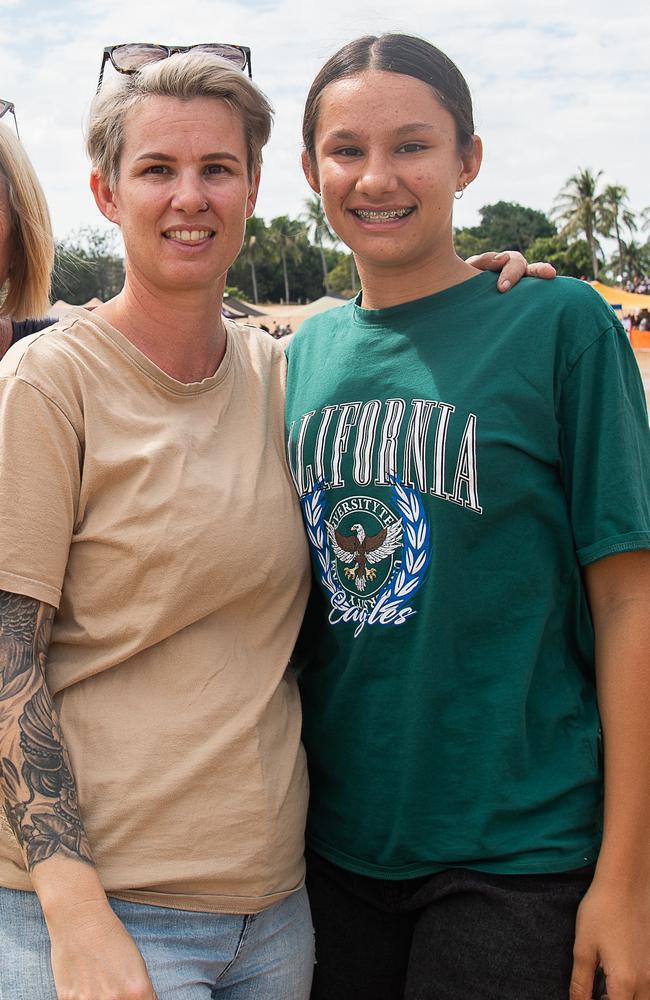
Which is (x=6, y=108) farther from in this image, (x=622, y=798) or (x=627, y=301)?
(x=627, y=301)

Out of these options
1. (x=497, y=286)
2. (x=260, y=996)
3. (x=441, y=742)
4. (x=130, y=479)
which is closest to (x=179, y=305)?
(x=130, y=479)

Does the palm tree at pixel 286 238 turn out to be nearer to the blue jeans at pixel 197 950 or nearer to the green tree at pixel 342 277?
the green tree at pixel 342 277

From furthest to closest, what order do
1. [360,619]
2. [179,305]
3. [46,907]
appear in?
1. [179,305]
2. [360,619]
3. [46,907]

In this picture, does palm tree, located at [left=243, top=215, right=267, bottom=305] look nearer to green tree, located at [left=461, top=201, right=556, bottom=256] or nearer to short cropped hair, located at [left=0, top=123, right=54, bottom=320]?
green tree, located at [left=461, top=201, right=556, bottom=256]

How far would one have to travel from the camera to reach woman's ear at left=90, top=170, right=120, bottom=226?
2635 mm

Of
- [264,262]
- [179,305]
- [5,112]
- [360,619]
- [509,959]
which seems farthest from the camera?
[264,262]

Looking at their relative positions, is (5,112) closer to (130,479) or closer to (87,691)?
(130,479)

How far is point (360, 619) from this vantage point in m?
2.45

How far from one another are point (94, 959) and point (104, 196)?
6.53 ft

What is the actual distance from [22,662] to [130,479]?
1.65 feet

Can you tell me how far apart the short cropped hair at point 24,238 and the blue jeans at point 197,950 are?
227 centimetres

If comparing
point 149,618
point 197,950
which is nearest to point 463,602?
point 149,618

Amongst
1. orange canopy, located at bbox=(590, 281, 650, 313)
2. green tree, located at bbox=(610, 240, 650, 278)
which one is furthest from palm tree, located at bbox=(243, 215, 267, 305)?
orange canopy, located at bbox=(590, 281, 650, 313)

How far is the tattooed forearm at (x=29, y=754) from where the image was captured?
2.07 meters
